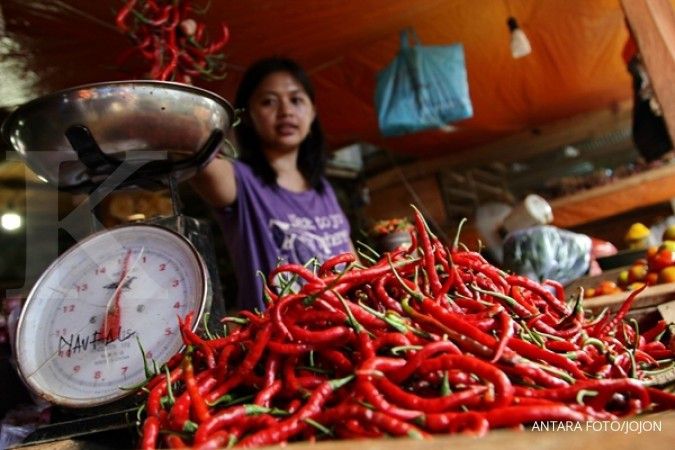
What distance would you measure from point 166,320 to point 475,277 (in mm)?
745

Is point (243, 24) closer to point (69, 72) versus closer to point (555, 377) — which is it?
point (69, 72)

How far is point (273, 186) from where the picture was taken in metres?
2.38

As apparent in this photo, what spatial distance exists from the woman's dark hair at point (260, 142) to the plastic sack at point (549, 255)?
131 cm

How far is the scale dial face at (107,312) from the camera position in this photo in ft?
3.35

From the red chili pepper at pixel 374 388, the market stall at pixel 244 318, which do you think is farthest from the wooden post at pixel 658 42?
the red chili pepper at pixel 374 388

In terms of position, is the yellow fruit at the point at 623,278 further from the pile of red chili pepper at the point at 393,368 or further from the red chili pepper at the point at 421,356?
the red chili pepper at the point at 421,356

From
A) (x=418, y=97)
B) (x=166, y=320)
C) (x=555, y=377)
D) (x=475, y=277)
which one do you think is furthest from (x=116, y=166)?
(x=418, y=97)

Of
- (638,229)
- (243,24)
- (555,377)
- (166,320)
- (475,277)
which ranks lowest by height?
(638,229)

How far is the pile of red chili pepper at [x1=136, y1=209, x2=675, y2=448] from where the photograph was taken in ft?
2.54

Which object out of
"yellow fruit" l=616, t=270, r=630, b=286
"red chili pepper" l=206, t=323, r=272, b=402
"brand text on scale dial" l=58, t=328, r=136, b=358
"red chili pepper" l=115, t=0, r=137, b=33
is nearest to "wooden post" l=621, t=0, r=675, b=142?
"yellow fruit" l=616, t=270, r=630, b=286

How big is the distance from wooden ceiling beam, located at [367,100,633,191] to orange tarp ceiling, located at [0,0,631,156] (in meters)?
0.33

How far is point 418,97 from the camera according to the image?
3379 mm

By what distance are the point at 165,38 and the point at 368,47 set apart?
6.46 ft

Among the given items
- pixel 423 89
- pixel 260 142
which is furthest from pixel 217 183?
pixel 423 89
